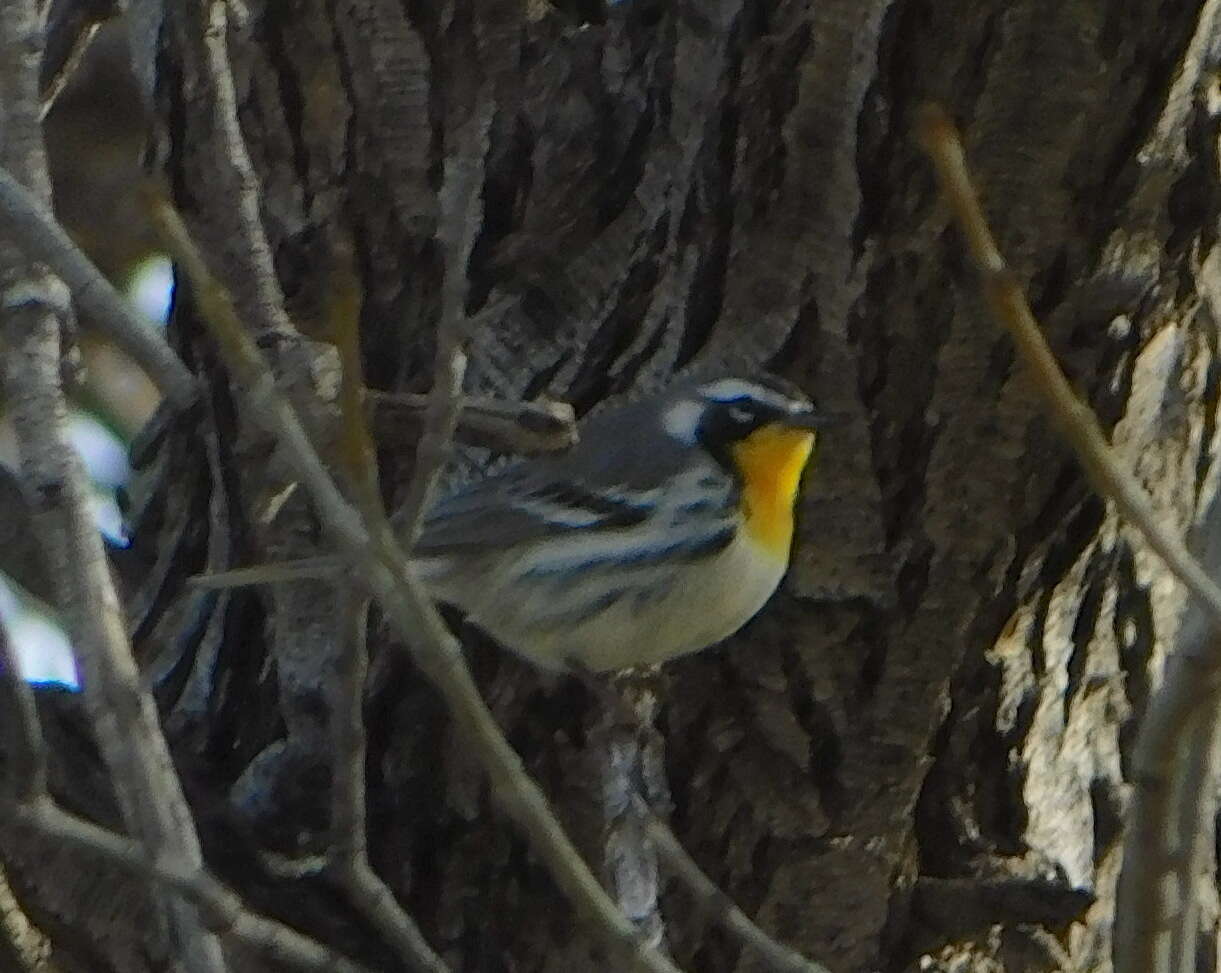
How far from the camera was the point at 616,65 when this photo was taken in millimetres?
2846

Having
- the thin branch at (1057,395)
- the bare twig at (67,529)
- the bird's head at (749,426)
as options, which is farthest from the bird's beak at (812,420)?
the thin branch at (1057,395)

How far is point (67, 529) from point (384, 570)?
1.78 ft

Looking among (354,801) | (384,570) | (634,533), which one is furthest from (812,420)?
(384,570)

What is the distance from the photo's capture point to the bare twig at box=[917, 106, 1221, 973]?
1.25 meters

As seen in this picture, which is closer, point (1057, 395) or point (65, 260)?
point (1057, 395)

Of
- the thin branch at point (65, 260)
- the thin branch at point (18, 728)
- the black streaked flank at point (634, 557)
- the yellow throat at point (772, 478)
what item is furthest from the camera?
the black streaked flank at point (634, 557)

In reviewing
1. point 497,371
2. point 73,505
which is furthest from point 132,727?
point 497,371

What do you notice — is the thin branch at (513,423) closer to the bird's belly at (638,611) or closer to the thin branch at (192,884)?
the bird's belly at (638,611)

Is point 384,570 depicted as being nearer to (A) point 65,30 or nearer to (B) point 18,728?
(B) point 18,728

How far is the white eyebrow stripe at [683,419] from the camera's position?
2893 mm

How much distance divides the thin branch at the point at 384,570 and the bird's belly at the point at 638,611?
124cm

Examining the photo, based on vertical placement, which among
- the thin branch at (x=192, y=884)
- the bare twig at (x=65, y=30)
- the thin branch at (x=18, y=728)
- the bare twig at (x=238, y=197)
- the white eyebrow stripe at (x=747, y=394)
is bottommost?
the thin branch at (x=192, y=884)

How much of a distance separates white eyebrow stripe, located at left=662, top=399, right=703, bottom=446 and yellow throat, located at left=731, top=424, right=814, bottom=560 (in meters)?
0.09

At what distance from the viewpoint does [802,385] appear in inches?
106
